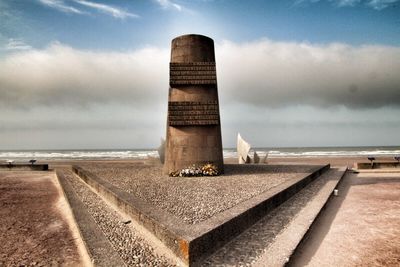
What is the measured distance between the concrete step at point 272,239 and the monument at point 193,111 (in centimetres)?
435

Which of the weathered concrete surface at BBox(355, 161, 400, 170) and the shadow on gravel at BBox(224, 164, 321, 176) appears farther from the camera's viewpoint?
the weathered concrete surface at BBox(355, 161, 400, 170)

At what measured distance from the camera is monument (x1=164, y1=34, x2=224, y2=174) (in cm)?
1062

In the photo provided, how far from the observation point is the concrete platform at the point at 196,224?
3.64 m

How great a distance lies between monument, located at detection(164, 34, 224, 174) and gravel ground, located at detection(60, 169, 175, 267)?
4.31 m

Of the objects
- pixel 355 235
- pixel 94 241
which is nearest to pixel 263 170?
pixel 355 235

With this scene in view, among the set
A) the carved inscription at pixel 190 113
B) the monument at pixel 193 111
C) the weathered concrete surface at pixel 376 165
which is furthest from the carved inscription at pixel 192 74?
the weathered concrete surface at pixel 376 165

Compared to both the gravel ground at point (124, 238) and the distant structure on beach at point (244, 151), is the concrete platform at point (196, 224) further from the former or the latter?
the distant structure on beach at point (244, 151)

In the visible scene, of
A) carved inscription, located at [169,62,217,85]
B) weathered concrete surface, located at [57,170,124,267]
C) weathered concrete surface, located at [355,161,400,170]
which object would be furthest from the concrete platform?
weathered concrete surface, located at [355,161,400,170]

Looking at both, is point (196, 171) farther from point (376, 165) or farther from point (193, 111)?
point (376, 165)

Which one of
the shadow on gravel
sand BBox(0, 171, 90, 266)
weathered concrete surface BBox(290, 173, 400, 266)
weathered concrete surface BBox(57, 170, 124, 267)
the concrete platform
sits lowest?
sand BBox(0, 171, 90, 266)

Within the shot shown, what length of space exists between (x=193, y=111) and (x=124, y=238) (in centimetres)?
673

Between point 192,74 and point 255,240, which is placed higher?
point 192,74

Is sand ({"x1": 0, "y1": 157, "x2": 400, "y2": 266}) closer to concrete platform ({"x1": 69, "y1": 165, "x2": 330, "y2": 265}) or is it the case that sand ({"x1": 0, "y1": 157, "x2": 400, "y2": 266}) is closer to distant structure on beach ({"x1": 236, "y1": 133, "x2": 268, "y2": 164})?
concrete platform ({"x1": 69, "y1": 165, "x2": 330, "y2": 265})

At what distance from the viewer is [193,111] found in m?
10.6
